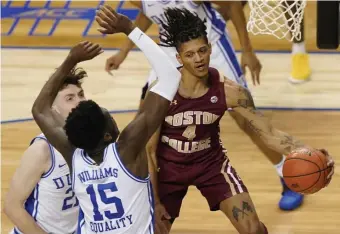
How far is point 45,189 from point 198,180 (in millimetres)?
983

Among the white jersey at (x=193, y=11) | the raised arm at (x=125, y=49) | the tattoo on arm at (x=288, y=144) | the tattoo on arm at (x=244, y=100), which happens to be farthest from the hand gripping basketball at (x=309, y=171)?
the raised arm at (x=125, y=49)

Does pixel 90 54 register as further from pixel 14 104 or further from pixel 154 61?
pixel 14 104

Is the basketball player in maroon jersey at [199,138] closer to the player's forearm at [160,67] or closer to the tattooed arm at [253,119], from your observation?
the tattooed arm at [253,119]

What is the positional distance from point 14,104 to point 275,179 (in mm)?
3026

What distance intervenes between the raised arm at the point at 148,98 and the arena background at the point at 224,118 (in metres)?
1.97

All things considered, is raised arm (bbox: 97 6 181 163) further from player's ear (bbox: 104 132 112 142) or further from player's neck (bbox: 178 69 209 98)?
player's neck (bbox: 178 69 209 98)

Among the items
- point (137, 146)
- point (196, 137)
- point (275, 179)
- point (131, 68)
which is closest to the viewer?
point (137, 146)

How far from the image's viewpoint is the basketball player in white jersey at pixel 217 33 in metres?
6.30

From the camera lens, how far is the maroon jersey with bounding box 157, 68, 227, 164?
16.2 feet

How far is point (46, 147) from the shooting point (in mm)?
4484

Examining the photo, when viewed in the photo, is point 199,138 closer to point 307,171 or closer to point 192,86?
point 192,86

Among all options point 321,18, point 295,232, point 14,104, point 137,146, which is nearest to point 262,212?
point 295,232

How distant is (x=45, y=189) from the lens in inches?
178

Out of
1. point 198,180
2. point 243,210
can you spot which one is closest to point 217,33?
point 198,180
